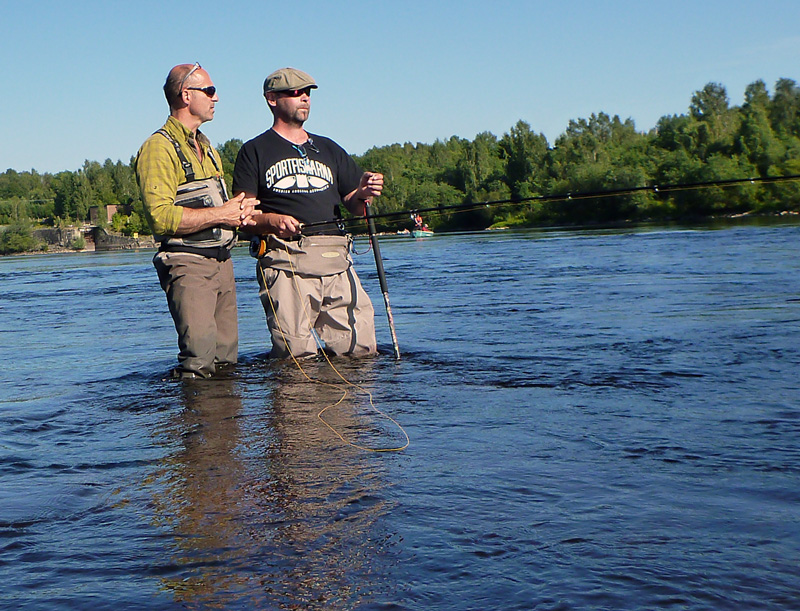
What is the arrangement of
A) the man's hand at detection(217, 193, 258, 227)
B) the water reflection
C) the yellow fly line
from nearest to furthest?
the water reflection → the yellow fly line → the man's hand at detection(217, 193, 258, 227)

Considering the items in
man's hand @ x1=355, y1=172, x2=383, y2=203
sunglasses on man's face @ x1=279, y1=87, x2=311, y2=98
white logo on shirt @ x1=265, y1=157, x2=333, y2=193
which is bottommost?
man's hand @ x1=355, y1=172, x2=383, y2=203

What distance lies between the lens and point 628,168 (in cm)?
9856

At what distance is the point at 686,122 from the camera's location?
4168 inches

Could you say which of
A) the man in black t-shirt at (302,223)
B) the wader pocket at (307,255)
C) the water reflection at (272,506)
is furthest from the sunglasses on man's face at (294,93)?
the water reflection at (272,506)

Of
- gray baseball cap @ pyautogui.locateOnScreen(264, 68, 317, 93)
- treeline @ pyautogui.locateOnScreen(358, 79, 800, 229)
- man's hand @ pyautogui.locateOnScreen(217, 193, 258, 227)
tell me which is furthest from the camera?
treeline @ pyautogui.locateOnScreen(358, 79, 800, 229)

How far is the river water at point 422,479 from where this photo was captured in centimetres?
255

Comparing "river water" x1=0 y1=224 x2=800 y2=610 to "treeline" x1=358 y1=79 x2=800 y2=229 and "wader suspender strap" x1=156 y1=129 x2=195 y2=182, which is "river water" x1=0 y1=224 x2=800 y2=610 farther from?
"treeline" x1=358 y1=79 x2=800 y2=229

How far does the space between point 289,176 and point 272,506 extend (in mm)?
3521

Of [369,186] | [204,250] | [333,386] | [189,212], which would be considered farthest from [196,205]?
[333,386]

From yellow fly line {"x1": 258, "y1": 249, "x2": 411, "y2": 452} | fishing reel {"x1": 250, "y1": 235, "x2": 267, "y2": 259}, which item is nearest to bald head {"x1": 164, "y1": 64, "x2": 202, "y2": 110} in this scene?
fishing reel {"x1": 250, "y1": 235, "x2": 267, "y2": 259}

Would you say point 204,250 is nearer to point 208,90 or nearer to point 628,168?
point 208,90

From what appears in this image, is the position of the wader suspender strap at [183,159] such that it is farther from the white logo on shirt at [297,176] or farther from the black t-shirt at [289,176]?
the white logo on shirt at [297,176]

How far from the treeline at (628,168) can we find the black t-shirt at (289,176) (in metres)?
47.8

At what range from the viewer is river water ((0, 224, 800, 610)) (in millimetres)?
2553
